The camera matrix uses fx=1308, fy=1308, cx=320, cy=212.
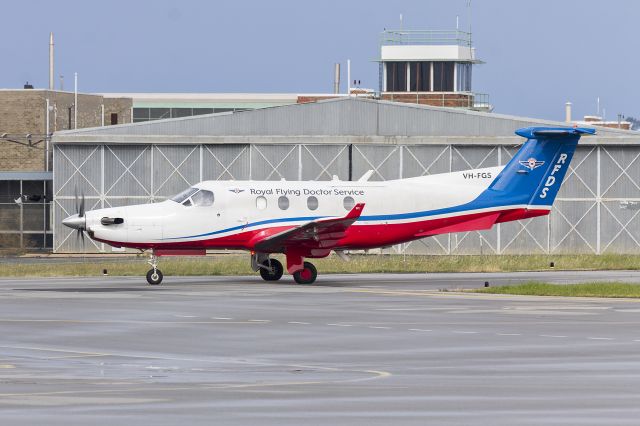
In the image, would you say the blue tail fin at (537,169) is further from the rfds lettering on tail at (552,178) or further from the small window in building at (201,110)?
the small window in building at (201,110)

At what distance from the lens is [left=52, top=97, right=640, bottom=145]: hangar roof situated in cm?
5734

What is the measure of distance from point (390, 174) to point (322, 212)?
20.9m

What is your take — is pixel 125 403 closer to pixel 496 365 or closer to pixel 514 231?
pixel 496 365

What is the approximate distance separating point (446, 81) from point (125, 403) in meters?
78.4

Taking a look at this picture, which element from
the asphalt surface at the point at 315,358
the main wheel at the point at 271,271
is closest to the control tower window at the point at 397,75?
the main wheel at the point at 271,271

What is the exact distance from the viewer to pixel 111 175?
2279 inches

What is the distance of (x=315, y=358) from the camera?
58.1 ft

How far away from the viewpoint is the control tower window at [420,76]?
8994 cm

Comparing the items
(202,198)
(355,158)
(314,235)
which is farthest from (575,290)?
(355,158)

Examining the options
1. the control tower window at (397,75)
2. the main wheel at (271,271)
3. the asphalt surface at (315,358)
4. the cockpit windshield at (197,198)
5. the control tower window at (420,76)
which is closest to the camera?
the asphalt surface at (315,358)

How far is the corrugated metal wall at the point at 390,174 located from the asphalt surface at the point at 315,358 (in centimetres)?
2557

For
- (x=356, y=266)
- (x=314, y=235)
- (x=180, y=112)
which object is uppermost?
(x=180, y=112)

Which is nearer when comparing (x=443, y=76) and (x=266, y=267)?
(x=266, y=267)

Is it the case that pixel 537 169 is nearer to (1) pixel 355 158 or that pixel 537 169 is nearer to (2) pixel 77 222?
(2) pixel 77 222
